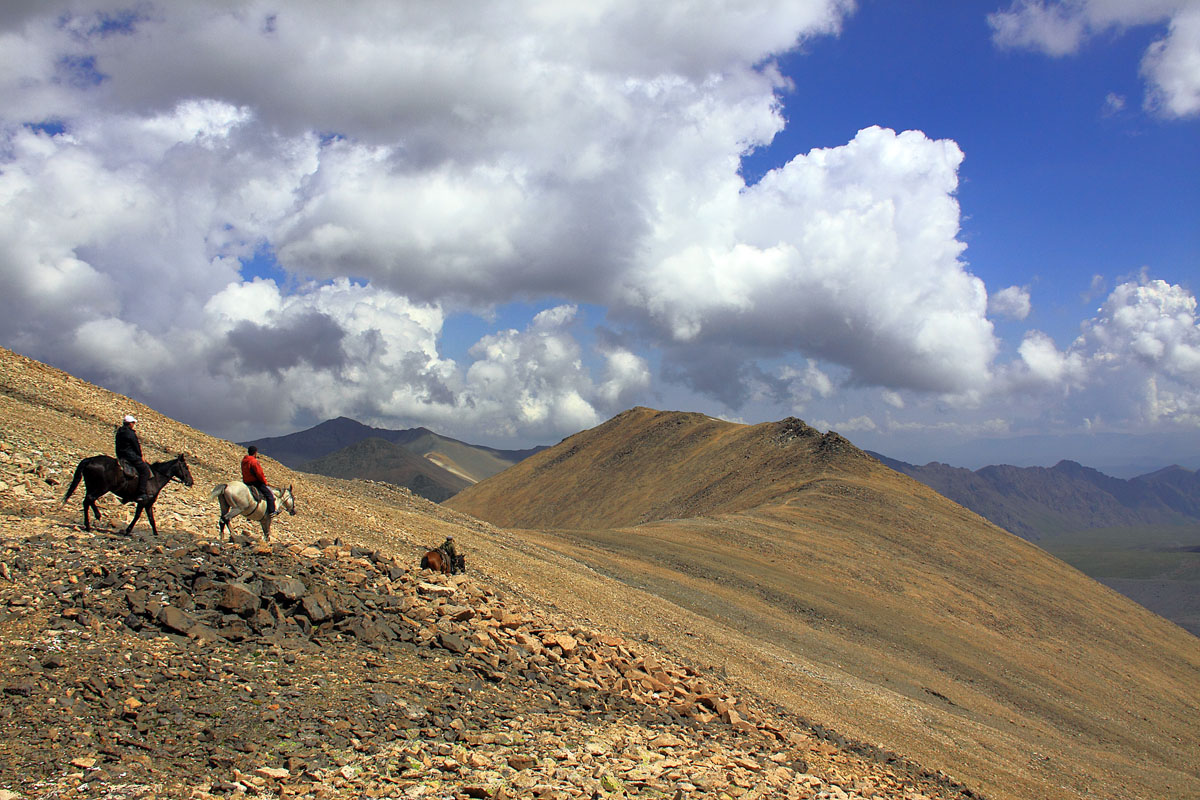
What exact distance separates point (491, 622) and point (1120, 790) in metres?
20.3

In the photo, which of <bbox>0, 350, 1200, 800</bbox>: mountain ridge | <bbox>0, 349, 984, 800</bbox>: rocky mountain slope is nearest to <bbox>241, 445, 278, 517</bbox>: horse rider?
<bbox>0, 350, 1200, 800</bbox>: mountain ridge

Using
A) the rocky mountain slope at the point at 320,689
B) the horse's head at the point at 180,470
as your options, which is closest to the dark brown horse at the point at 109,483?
the horse's head at the point at 180,470

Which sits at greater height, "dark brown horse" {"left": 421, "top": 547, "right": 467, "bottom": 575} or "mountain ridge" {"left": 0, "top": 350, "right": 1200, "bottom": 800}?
"dark brown horse" {"left": 421, "top": 547, "right": 467, "bottom": 575}

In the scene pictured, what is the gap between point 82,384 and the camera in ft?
79.0

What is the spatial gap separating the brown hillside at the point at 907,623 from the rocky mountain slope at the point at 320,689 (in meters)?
3.79

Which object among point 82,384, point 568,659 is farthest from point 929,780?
point 82,384

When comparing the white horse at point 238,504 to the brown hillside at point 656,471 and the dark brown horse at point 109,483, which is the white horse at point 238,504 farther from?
the brown hillside at point 656,471

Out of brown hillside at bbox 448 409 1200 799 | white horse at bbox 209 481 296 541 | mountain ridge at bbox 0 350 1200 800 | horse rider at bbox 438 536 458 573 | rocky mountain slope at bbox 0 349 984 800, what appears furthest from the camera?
brown hillside at bbox 448 409 1200 799

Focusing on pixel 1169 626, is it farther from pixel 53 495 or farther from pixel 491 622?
pixel 53 495

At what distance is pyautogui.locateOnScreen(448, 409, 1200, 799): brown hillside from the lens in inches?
797

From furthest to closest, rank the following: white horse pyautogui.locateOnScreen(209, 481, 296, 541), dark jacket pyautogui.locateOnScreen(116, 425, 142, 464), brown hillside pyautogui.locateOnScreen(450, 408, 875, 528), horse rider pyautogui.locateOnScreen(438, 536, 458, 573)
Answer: brown hillside pyautogui.locateOnScreen(450, 408, 875, 528) → horse rider pyautogui.locateOnScreen(438, 536, 458, 573) → white horse pyautogui.locateOnScreen(209, 481, 296, 541) → dark jacket pyautogui.locateOnScreen(116, 425, 142, 464)

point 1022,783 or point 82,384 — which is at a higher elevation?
point 82,384

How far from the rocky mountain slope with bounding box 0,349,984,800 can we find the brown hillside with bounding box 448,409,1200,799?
3.79 metres

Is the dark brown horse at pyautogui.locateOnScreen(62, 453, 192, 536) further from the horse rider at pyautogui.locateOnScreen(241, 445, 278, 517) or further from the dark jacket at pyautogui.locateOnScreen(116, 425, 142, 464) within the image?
the horse rider at pyautogui.locateOnScreen(241, 445, 278, 517)
